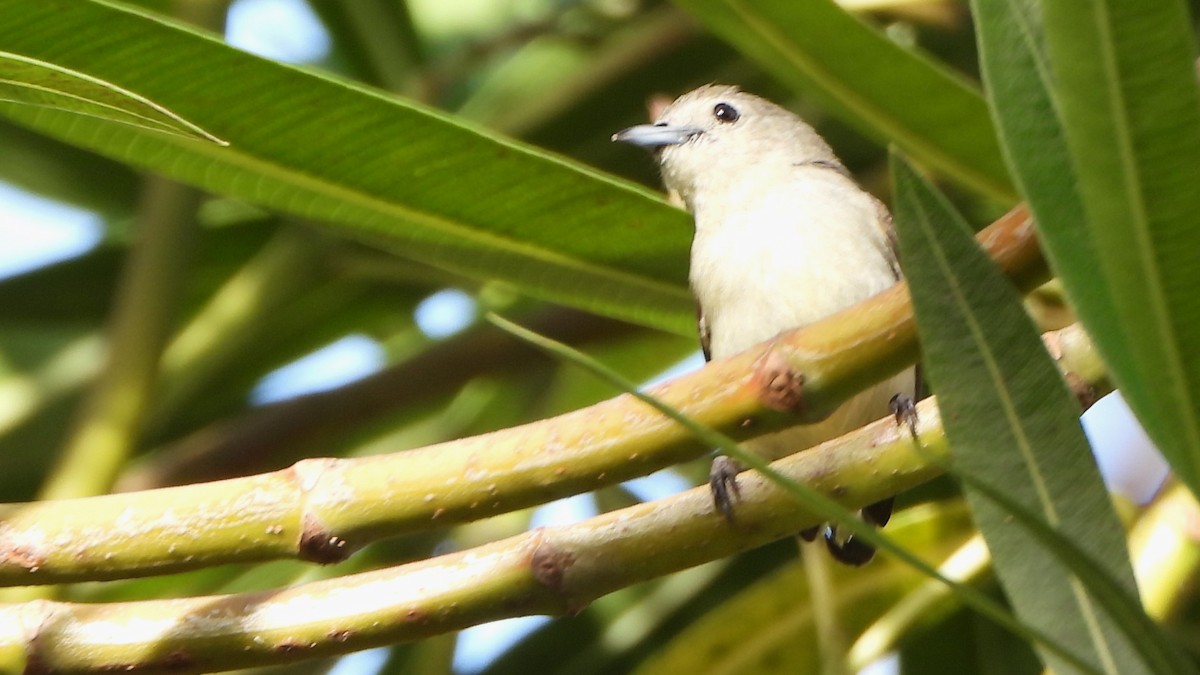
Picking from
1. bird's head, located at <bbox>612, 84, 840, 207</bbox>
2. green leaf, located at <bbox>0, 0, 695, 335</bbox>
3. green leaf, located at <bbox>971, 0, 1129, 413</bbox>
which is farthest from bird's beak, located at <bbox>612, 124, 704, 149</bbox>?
green leaf, located at <bbox>971, 0, 1129, 413</bbox>

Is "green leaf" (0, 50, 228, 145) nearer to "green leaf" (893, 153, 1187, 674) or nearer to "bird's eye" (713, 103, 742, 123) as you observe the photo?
"green leaf" (893, 153, 1187, 674)

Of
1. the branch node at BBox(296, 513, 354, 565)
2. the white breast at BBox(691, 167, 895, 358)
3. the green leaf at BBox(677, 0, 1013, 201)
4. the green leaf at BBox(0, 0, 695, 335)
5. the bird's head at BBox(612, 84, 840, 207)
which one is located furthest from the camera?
the bird's head at BBox(612, 84, 840, 207)

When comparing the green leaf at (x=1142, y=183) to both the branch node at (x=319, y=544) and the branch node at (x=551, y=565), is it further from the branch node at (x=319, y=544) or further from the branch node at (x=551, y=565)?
the branch node at (x=319, y=544)

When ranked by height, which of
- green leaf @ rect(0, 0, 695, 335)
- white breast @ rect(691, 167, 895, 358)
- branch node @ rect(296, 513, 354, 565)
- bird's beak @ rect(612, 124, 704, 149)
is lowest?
branch node @ rect(296, 513, 354, 565)

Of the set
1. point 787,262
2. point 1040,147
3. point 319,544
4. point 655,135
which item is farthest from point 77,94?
point 655,135

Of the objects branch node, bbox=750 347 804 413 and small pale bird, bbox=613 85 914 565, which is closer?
branch node, bbox=750 347 804 413

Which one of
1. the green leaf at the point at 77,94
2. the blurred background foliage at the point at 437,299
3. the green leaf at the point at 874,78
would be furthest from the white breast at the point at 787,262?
the green leaf at the point at 77,94
